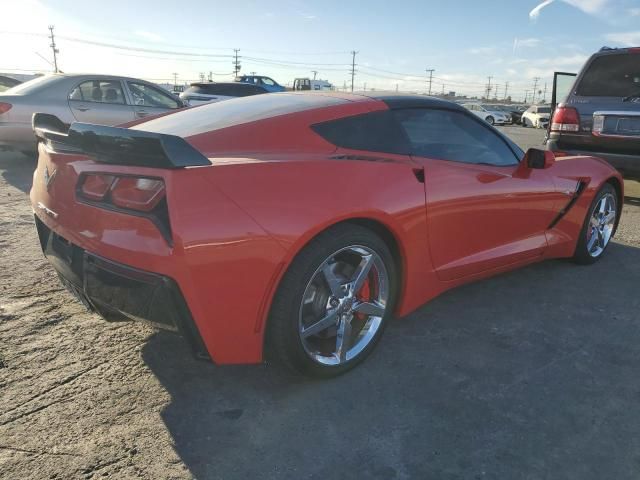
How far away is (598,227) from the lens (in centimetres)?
432

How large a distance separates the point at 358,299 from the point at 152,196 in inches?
45.1

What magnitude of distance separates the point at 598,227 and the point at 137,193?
3.82m

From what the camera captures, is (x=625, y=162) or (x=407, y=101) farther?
(x=625, y=162)

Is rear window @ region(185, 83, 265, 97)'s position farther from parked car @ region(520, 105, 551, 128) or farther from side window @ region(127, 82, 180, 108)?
parked car @ region(520, 105, 551, 128)

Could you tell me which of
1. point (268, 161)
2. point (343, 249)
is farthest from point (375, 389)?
point (268, 161)

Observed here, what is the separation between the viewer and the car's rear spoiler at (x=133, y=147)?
1.96 meters

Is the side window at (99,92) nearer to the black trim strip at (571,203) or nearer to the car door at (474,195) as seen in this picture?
the car door at (474,195)

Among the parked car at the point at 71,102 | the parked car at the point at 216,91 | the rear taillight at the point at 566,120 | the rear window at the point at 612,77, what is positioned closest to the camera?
the rear window at the point at 612,77

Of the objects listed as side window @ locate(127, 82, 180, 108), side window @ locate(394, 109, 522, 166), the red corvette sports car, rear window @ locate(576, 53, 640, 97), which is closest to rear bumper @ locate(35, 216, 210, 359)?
the red corvette sports car

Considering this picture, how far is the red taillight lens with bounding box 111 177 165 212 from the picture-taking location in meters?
2.01

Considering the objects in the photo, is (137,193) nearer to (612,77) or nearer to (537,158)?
(537,158)

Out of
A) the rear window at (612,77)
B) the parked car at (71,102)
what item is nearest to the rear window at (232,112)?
the rear window at (612,77)

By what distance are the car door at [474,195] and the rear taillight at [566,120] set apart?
8.51 ft

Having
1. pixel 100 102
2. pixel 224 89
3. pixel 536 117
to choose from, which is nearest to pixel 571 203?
pixel 100 102
